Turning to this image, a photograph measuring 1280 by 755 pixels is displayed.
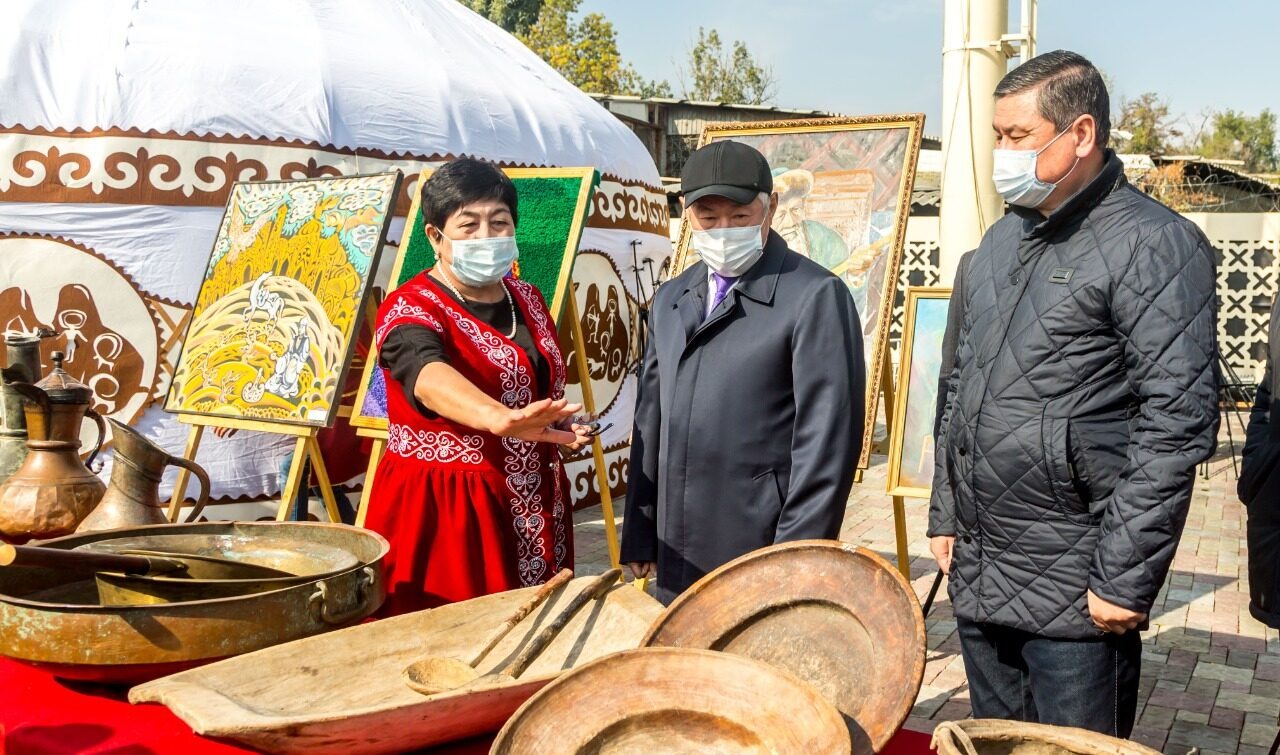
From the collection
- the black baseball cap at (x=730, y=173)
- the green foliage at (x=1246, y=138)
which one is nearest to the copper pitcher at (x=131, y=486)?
the black baseball cap at (x=730, y=173)

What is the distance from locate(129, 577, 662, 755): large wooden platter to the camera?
1.51m

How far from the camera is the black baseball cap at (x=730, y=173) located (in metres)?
2.35

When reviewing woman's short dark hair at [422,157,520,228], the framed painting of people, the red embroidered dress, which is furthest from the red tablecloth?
the framed painting of people

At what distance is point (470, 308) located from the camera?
2615mm

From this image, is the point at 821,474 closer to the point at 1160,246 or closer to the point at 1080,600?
the point at 1080,600

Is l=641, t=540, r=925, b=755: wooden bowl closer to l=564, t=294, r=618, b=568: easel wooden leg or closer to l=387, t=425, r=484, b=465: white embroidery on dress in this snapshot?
l=387, t=425, r=484, b=465: white embroidery on dress

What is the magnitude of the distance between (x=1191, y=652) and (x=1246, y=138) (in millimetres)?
45254

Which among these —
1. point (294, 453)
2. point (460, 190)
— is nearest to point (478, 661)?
point (460, 190)

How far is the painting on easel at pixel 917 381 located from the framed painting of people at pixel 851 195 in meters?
0.16

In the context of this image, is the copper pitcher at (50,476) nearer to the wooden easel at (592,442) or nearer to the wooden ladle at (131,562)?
the wooden ladle at (131,562)

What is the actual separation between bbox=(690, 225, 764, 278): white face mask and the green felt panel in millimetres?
1908

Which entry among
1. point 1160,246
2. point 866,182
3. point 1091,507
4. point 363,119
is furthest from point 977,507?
point 363,119

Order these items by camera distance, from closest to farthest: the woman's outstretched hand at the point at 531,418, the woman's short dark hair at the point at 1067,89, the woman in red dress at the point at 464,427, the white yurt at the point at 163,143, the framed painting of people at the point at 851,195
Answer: the woman's short dark hair at the point at 1067,89
the woman's outstretched hand at the point at 531,418
the woman in red dress at the point at 464,427
the framed painting of people at the point at 851,195
the white yurt at the point at 163,143

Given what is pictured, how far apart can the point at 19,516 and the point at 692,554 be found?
1.73 meters
